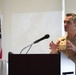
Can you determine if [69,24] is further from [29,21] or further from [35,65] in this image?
[29,21]

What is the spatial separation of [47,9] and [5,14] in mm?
722

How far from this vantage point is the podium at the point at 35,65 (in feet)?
3.30

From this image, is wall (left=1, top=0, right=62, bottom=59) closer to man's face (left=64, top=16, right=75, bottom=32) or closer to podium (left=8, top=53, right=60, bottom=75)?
man's face (left=64, top=16, right=75, bottom=32)

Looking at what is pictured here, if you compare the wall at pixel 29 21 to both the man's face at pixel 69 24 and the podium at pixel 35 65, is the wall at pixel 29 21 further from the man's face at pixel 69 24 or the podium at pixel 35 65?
the podium at pixel 35 65

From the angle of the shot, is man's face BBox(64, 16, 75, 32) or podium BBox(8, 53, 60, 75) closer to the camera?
podium BBox(8, 53, 60, 75)

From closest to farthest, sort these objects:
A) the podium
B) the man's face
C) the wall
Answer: the podium → the man's face → the wall

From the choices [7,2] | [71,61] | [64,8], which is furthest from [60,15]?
[71,61]

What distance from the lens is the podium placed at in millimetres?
1006

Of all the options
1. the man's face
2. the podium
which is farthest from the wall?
the podium

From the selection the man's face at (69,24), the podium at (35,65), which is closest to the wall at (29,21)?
the man's face at (69,24)

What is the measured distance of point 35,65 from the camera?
1.01m

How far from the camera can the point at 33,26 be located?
2.97 metres

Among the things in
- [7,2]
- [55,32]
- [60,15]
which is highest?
[7,2]

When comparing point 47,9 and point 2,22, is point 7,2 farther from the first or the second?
point 47,9
